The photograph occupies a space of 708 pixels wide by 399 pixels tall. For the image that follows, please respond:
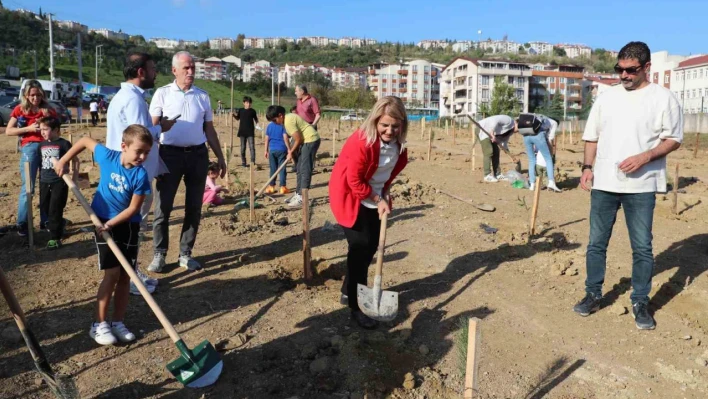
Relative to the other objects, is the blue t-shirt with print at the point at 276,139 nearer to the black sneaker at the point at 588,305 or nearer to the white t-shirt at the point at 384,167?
the white t-shirt at the point at 384,167

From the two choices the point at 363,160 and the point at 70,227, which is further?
the point at 70,227

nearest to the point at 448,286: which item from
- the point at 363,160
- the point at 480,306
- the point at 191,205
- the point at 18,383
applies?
the point at 480,306

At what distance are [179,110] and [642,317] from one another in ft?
12.1

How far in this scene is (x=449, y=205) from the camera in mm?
7508

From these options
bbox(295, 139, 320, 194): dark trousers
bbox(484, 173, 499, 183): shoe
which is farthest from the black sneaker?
bbox(484, 173, 499, 183): shoe

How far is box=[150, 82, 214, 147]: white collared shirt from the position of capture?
429 cm

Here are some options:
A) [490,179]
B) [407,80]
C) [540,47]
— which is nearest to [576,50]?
[540,47]

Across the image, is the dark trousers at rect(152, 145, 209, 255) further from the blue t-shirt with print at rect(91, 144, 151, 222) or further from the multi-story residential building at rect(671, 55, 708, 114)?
the multi-story residential building at rect(671, 55, 708, 114)

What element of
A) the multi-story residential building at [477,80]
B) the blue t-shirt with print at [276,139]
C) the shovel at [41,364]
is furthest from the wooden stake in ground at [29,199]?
the multi-story residential building at [477,80]

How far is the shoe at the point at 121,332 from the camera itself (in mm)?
3287

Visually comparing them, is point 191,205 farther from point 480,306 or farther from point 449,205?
point 449,205

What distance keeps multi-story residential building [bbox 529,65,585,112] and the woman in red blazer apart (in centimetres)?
8175

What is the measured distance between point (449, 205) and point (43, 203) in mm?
4873

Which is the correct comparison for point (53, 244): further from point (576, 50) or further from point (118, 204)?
point (576, 50)
